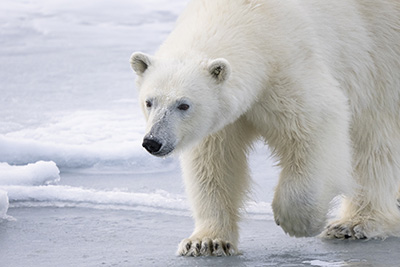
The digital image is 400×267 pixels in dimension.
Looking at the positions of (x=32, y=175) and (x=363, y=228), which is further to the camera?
(x=32, y=175)

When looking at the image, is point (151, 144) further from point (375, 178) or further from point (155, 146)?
point (375, 178)

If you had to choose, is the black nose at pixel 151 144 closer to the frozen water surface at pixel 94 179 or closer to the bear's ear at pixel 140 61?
the bear's ear at pixel 140 61

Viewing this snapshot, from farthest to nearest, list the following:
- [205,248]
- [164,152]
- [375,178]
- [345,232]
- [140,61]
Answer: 1. [375,178]
2. [345,232]
3. [205,248]
4. [140,61]
5. [164,152]

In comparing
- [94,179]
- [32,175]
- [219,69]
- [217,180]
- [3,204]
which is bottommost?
[94,179]

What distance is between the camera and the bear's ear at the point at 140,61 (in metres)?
3.89

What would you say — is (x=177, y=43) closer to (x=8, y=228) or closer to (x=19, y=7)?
(x=8, y=228)

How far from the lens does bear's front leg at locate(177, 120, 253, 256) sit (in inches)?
174

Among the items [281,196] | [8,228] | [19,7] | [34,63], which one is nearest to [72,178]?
[8,228]

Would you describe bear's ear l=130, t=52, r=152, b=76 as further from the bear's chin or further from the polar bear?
the bear's chin

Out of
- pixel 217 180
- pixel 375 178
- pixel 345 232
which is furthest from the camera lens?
pixel 375 178

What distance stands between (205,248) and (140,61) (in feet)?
3.44

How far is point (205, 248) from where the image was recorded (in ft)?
14.0

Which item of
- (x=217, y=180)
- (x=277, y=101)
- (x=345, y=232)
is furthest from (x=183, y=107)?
(x=345, y=232)

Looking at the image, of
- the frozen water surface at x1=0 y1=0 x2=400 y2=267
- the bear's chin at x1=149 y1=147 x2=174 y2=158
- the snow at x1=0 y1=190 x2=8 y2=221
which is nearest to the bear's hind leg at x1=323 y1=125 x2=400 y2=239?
the frozen water surface at x1=0 y1=0 x2=400 y2=267
